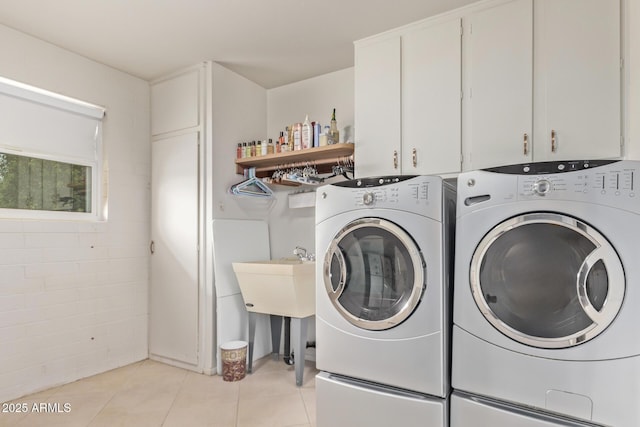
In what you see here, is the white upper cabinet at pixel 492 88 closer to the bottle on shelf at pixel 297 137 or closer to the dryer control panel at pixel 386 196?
the bottle on shelf at pixel 297 137

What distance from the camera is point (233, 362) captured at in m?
2.74

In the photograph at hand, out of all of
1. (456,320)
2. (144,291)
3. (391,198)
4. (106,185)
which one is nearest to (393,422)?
(456,320)

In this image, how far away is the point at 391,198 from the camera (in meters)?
1.74

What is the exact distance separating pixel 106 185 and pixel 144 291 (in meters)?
0.94

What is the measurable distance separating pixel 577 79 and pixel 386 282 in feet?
4.83

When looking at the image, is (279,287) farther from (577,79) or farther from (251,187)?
(577,79)

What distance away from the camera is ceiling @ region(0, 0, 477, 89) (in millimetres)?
2279

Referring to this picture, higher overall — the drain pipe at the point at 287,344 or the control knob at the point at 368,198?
the control knob at the point at 368,198

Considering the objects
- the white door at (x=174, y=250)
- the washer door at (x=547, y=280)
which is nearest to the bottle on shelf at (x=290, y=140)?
the white door at (x=174, y=250)

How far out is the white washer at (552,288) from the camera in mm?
1276

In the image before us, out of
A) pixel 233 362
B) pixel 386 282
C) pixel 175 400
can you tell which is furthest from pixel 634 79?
pixel 175 400

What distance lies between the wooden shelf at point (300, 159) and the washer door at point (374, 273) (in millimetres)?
1041

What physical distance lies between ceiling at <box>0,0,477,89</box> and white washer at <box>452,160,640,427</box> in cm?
141

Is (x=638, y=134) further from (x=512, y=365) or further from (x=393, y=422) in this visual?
(x=393, y=422)
